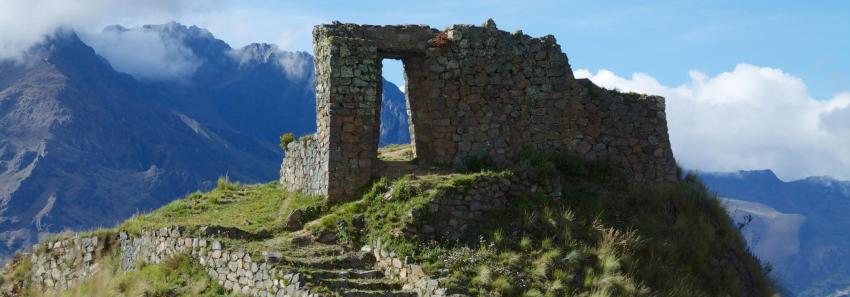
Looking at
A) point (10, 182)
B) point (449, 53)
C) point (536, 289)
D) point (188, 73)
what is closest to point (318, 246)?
point (536, 289)

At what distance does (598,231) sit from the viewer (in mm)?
24500

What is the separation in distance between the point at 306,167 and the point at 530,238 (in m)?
6.40

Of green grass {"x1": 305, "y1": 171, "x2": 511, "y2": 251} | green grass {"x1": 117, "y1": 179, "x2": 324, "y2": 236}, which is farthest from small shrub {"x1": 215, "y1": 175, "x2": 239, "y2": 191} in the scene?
green grass {"x1": 305, "y1": 171, "x2": 511, "y2": 251}

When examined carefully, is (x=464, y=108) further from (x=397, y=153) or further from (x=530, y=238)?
(x=530, y=238)

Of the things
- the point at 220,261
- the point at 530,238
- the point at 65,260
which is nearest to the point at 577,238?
the point at 530,238

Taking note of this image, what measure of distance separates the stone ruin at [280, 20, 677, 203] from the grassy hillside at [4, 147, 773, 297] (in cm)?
63

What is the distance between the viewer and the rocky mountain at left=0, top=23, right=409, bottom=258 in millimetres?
129375

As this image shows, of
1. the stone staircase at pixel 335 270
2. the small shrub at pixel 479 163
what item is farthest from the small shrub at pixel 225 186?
the stone staircase at pixel 335 270

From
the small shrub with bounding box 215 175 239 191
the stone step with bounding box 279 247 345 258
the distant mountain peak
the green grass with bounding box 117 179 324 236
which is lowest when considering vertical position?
the stone step with bounding box 279 247 345 258

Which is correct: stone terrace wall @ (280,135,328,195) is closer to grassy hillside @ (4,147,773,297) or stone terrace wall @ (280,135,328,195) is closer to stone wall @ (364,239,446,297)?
grassy hillside @ (4,147,773,297)

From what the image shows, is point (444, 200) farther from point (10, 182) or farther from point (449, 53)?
point (10, 182)

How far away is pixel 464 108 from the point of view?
1064 inches

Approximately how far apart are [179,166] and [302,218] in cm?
13045

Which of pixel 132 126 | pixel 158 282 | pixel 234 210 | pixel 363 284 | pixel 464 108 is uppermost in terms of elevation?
pixel 132 126
